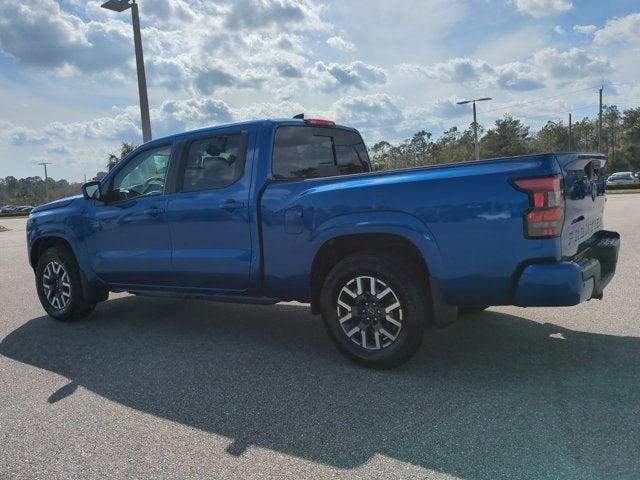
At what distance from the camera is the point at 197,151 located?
206 inches

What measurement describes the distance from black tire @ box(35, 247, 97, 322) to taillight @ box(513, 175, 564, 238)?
179 inches

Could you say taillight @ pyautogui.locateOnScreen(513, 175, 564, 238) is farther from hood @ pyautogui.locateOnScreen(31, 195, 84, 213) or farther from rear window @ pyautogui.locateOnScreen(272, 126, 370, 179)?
hood @ pyautogui.locateOnScreen(31, 195, 84, 213)

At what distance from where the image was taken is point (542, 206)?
3514 millimetres

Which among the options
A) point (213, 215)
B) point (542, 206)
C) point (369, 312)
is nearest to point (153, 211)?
point (213, 215)

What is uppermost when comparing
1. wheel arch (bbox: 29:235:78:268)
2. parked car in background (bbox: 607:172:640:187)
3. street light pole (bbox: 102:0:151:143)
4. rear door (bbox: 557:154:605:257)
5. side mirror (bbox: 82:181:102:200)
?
street light pole (bbox: 102:0:151:143)

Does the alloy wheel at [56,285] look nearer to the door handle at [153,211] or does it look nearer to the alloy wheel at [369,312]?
the door handle at [153,211]

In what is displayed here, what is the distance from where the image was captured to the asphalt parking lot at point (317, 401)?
2.96 metres

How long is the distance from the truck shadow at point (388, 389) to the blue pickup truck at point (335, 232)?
44 centimetres

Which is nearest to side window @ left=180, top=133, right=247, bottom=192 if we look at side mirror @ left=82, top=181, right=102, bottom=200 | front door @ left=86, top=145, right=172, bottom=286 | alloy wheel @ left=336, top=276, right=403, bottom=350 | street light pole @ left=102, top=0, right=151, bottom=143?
front door @ left=86, top=145, right=172, bottom=286

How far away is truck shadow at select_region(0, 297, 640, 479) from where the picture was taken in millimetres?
3008

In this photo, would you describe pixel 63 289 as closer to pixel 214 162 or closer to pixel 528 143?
pixel 214 162

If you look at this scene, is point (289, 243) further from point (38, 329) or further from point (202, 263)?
point (38, 329)

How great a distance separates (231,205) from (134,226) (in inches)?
51.1

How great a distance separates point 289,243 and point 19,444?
2221mm
